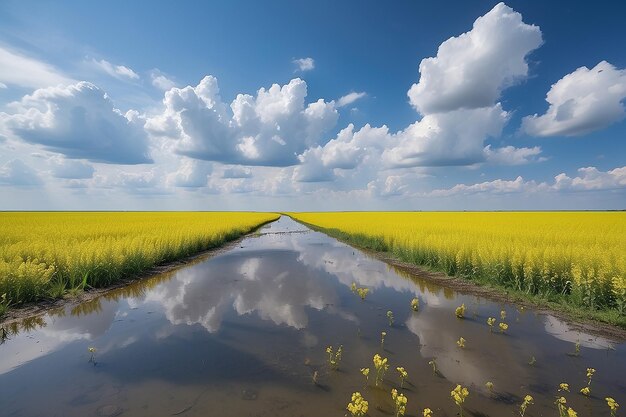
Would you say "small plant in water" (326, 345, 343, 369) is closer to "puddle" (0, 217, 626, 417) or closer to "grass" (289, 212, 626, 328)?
"puddle" (0, 217, 626, 417)

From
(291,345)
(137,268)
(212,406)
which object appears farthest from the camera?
(137,268)

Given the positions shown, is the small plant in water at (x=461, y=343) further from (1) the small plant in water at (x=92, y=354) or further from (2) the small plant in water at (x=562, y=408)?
(1) the small plant in water at (x=92, y=354)

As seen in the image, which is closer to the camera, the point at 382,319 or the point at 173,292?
the point at 382,319

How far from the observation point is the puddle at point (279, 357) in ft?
13.1

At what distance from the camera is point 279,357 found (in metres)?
5.18

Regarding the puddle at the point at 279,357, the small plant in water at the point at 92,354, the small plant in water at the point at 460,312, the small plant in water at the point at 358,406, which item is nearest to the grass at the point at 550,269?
the puddle at the point at 279,357

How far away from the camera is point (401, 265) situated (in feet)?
47.9

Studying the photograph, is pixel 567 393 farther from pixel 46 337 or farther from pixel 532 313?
pixel 46 337

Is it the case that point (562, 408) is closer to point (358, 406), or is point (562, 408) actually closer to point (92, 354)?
point (358, 406)

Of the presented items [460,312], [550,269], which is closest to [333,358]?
[460,312]

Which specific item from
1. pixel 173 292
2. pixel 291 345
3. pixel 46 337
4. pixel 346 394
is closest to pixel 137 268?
pixel 173 292

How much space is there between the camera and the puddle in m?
4.00

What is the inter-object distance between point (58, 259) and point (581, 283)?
1602 centimetres

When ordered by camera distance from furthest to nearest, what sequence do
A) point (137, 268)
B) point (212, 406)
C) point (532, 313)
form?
point (137, 268), point (532, 313), point (212, 406)
